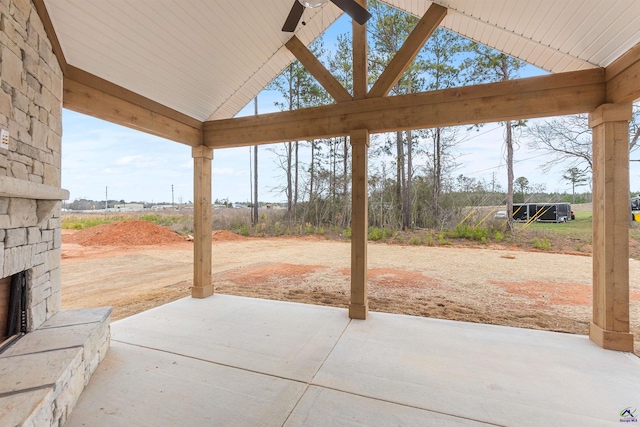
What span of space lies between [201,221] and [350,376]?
300 cm

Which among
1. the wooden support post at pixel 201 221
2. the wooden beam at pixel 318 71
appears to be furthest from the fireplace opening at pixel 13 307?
the wooden beam at pixel 318 71

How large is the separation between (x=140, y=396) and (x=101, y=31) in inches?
118

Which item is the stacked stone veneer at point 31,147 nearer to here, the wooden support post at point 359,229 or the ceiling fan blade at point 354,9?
the ceiling fan blade at point 354,9

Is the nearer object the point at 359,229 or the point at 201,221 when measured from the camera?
the point at 359,229

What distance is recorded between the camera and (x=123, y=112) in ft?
9.62

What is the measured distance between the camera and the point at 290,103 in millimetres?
12680

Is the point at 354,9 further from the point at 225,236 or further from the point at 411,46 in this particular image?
the point at 225,236

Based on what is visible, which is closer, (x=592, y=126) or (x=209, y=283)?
(x=592, y=126)

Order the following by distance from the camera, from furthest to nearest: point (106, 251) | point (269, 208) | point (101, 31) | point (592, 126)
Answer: point (269, 208), point (106, 251), point (592, 126), point (101, 31)

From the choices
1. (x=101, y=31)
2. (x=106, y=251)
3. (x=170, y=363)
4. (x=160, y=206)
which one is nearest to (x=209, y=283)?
(x=170, y=363)

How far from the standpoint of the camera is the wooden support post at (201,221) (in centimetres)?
405

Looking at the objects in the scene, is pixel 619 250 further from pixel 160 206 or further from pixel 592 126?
pixel 160 206

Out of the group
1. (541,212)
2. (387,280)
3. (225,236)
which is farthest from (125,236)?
(541,212)

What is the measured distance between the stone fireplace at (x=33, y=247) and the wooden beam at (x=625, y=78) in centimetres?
434
